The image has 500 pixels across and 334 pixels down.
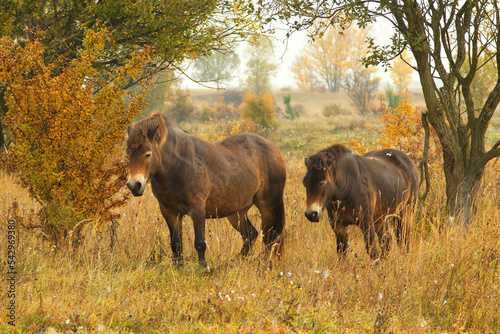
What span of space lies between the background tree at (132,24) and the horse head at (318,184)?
4899mm

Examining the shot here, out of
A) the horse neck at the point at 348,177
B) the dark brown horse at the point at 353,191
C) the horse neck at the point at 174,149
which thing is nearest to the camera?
the horse neck at the point at 174,149

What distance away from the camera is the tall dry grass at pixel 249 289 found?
3.82m

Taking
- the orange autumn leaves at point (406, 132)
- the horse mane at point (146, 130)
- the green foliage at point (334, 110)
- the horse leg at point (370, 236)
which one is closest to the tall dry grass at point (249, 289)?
the horse leg at point (370, 236)

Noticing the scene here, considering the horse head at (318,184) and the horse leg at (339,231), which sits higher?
the horse head at (318,184)

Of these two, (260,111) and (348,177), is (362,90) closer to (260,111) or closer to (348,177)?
(260,111)

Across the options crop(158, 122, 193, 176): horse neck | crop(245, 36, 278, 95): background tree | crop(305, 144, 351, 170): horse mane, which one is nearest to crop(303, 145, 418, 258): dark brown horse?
crop(305, 144, 351, 170): horse mane

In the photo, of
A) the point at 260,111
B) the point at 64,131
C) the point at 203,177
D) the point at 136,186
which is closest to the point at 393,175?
the point at 203,177

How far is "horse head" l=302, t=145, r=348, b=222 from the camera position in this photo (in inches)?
200

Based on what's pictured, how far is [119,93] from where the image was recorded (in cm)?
557

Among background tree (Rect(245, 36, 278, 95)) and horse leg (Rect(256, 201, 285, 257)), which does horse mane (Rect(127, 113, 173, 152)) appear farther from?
background tree (Rect(245, 36, 278, 95))

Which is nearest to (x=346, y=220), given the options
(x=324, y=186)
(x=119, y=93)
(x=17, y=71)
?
(x=324, y=186)

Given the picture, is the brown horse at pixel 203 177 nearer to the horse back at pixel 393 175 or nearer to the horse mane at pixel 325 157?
the horse mane at pixel 325 157

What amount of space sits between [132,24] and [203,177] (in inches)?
228

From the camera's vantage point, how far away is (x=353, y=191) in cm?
557
